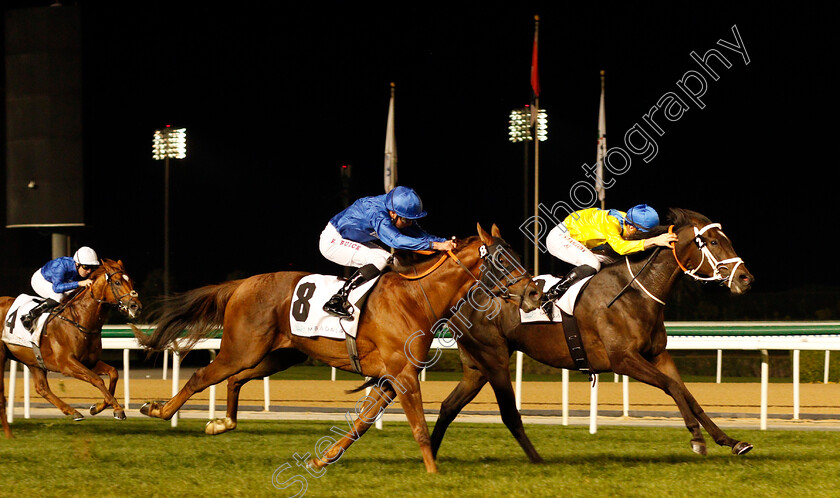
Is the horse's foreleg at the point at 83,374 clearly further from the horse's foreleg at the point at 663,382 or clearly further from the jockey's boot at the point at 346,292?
the horse's foreleg at the point at 663,382

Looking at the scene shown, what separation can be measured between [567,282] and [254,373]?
184 cm

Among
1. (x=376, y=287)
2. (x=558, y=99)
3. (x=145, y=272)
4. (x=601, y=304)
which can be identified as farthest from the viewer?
(x=558, y=99)

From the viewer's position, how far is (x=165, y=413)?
4980 millimetres

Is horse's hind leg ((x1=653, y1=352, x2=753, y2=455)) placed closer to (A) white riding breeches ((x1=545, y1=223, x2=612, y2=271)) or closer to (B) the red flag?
(A) white riding breeches ((x1=545, y1=223, x2=612, y2=271))

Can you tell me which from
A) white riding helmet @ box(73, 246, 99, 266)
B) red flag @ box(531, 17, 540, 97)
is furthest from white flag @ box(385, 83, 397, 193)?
white riding helmet @ box(73, 246, 99, 266)

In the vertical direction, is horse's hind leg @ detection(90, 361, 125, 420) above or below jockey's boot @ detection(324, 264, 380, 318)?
below

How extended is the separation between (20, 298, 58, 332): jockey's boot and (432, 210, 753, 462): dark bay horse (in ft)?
11.0

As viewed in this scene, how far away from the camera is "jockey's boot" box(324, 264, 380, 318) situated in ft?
15.8

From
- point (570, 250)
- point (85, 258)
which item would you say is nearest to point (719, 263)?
point (570, 250)

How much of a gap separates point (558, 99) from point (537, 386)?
44.8ft

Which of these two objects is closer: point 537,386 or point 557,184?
point 537,386

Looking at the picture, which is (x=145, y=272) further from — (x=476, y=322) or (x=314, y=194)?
(x=476, y=322)

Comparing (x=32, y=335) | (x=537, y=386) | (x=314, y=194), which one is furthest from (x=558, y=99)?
(x=32, y=335)

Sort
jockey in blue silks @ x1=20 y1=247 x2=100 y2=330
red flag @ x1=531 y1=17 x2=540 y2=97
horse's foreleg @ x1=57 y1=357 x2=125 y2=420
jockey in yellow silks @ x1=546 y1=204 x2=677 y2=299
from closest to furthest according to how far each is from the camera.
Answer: jockey in yellow silks @ x1=546 y1=204 x2=677 y2=299 → horse's foreleg @ x1=57 y1=357 x2=125 y2=420 → jockey in blue silks @ x1=20 y1=247 x2=100 y2=330 → red flag @ x1=531 y1=17 x2=540 y2=97
